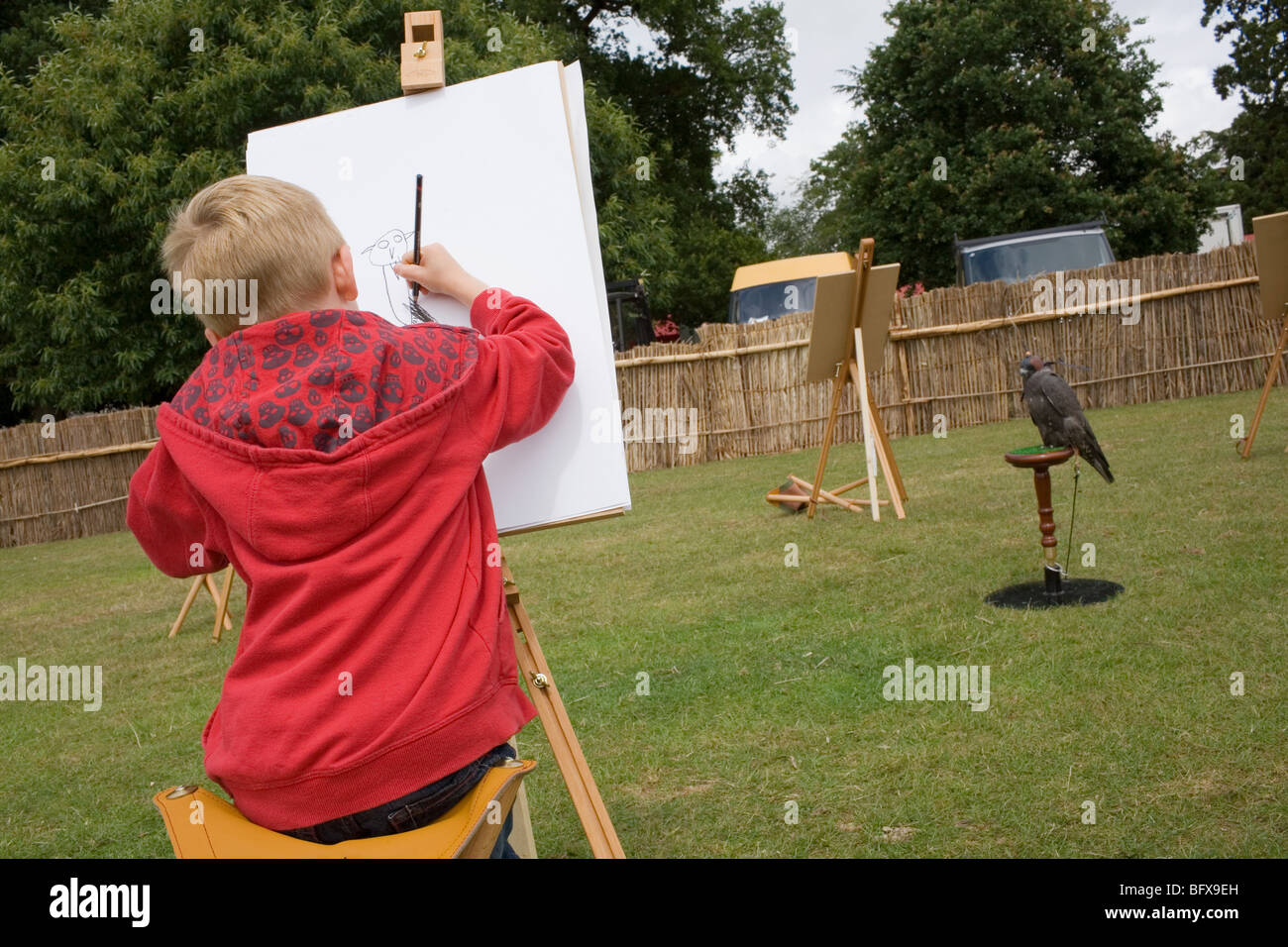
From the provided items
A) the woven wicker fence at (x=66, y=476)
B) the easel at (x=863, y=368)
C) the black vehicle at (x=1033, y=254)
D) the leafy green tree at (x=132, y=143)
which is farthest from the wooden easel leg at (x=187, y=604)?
the black vehicle at (x=1033, y=254)

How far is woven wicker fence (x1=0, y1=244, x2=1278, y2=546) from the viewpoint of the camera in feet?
43.8

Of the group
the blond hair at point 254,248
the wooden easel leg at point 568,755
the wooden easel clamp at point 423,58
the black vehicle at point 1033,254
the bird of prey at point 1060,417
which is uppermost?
the black vehicle at point 1033,254

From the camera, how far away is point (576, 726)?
14.2 feet

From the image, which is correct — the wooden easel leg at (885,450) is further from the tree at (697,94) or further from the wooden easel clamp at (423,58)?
the tree at (697,94)

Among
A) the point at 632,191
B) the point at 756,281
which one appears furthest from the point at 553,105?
the point at 632,191

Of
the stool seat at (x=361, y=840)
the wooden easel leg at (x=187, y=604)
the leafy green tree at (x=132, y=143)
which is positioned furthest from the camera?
the leafy green tree at (x=132, y=143)

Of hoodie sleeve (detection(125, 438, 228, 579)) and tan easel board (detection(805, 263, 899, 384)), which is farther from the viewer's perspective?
tan easel board (detection(805, 263, 899, 384))

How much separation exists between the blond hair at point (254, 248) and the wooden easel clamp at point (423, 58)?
934 mm

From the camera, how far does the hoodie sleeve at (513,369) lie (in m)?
2.04

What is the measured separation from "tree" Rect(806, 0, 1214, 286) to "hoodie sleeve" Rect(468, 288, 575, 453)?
22.6m

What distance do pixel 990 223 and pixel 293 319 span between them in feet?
77.0

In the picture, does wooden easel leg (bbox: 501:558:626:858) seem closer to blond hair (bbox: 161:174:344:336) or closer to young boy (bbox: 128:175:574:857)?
young boy (bbox: 128:175:574:857)

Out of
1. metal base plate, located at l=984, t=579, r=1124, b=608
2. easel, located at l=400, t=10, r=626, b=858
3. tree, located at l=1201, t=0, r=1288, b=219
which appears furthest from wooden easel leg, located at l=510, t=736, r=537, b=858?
tree, located at l=1201, t=0, r=1288, b=219
